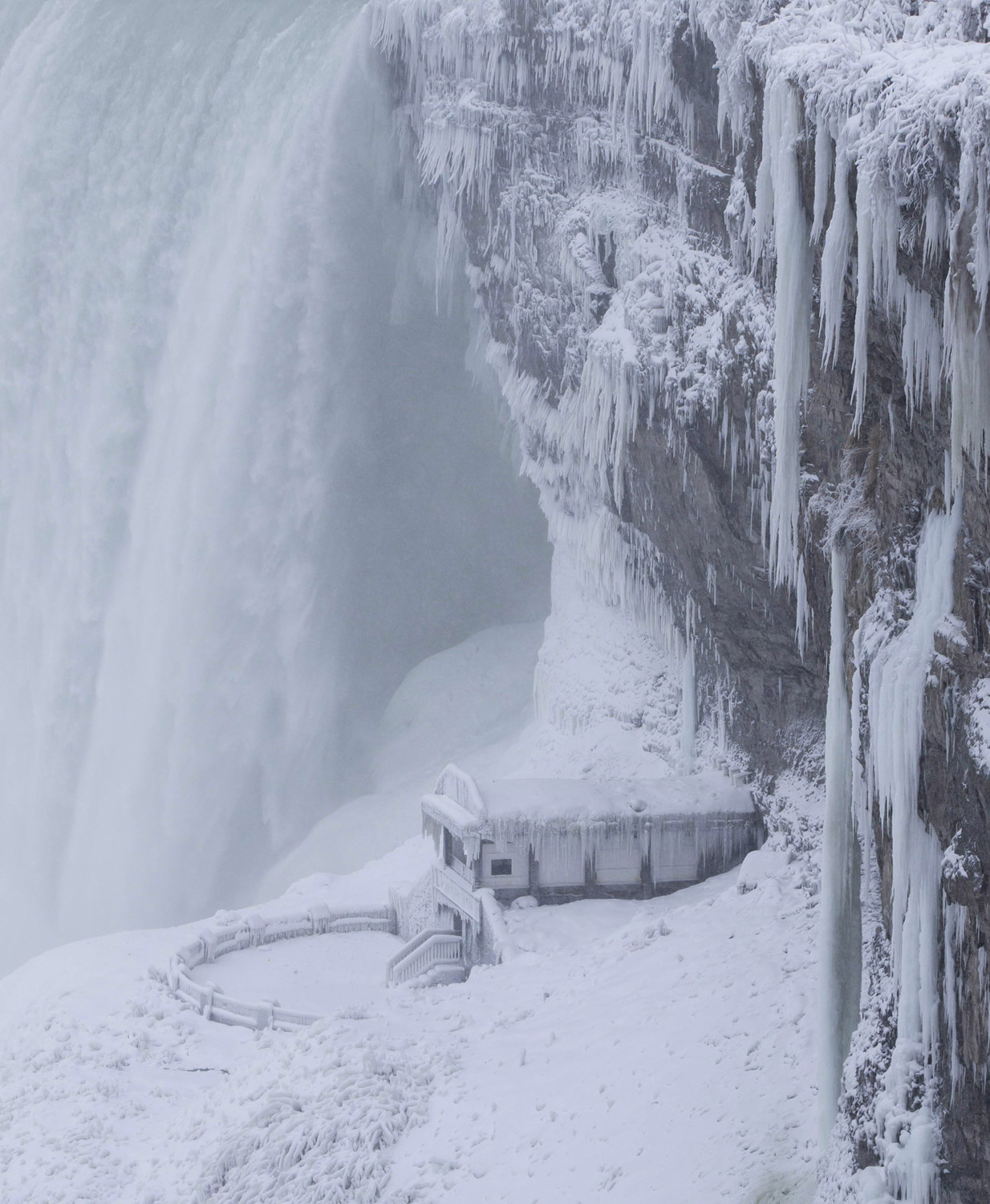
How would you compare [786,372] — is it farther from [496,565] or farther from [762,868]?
[496,565]

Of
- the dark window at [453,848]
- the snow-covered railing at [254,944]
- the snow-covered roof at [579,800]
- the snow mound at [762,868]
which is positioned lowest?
the snow-covered railing at [254,944]

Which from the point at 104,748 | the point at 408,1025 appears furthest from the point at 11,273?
the point at 408,1025

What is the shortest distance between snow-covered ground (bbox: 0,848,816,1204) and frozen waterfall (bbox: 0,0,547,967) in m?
10.0

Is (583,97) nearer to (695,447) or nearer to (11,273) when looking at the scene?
(695,447)

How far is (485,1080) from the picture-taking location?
15156 millimetres

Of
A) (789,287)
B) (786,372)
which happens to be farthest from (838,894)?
(789,287)

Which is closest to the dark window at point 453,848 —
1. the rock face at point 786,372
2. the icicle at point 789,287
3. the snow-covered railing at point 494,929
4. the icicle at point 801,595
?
the snow-covered railing at point 494,929

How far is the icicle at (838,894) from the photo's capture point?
1070 cm

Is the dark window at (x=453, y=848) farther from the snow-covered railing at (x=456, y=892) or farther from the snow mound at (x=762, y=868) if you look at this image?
the snow mound at (x=762, y=868)

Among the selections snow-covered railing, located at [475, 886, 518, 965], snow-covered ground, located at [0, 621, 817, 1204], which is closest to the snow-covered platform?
snow-covered ground, located at [0, 621, 817, 1204]

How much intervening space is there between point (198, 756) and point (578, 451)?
12441mm

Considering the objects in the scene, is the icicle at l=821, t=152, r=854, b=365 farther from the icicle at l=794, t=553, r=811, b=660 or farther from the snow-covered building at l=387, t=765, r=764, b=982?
the snow-covered building at l=387, t=765, r=764, b=982

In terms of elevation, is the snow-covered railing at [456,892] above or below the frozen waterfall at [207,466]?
below

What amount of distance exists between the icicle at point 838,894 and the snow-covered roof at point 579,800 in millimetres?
8035
